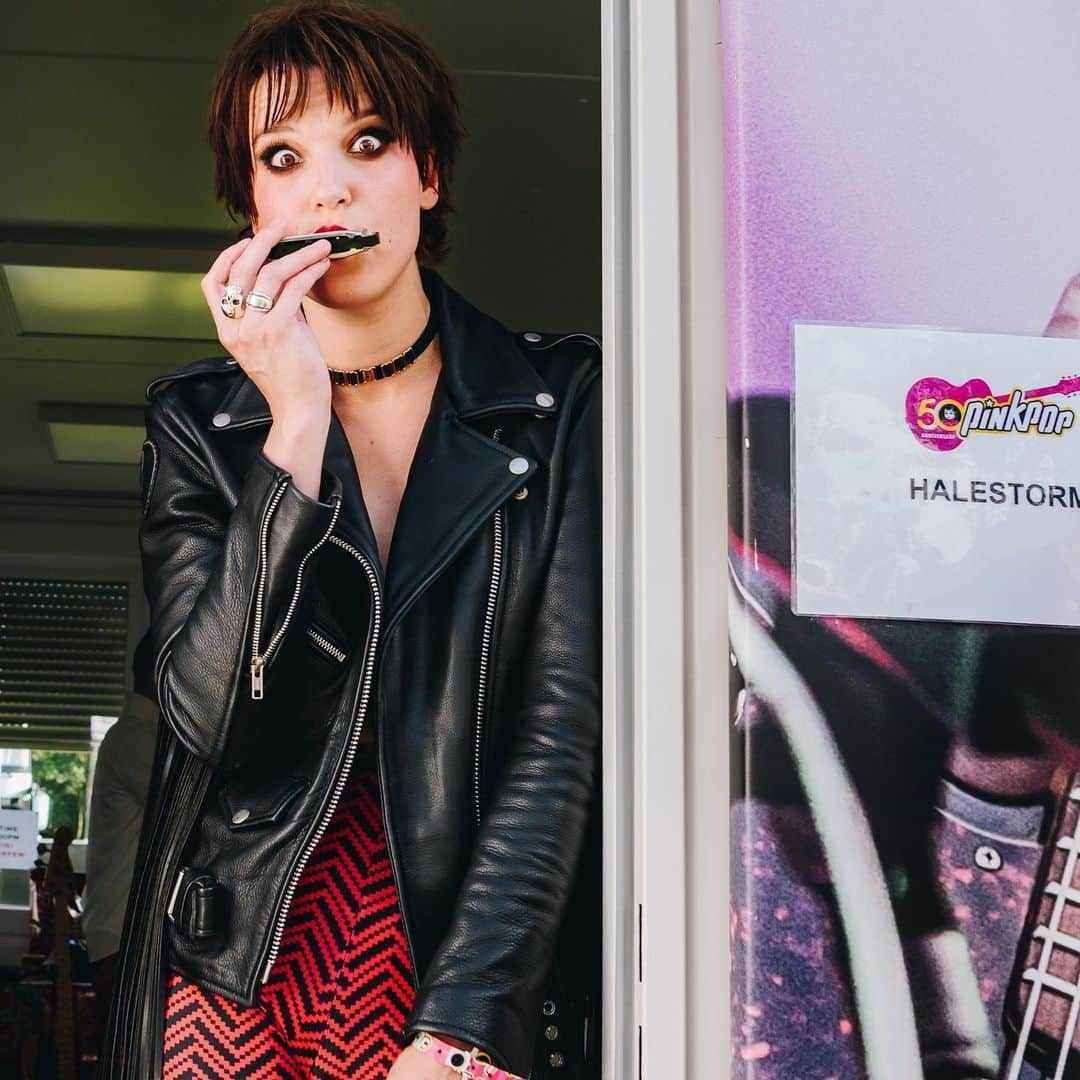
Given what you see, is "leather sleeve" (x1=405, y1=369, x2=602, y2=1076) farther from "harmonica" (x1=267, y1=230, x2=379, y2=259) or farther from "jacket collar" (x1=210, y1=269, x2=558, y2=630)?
"harmonica" (x1=267, y1=230, x2=379, y2=259)

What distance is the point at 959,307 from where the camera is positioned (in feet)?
4.66

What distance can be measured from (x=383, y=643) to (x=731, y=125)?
2.06ft

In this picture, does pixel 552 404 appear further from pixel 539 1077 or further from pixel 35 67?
pixel 35 67

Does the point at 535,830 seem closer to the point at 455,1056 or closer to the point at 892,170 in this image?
the point at 455,1056

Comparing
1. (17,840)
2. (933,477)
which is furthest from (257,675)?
(17,840)

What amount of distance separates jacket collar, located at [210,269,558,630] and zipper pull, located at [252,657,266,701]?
0.15 m

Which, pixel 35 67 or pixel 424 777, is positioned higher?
pixel 35 67

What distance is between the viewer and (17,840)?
543cm

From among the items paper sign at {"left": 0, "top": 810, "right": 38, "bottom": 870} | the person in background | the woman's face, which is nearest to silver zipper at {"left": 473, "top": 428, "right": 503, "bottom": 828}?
the woman's face

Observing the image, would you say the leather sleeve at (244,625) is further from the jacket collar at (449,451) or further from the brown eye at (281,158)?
the brown eye at (281,158)

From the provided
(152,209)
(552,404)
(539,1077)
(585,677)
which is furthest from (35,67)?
(539,1077)

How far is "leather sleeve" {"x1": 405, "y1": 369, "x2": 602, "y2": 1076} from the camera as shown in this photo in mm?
1474

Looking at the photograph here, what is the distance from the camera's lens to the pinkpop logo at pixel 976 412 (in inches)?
54.8

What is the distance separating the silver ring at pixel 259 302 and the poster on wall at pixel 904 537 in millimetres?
523
